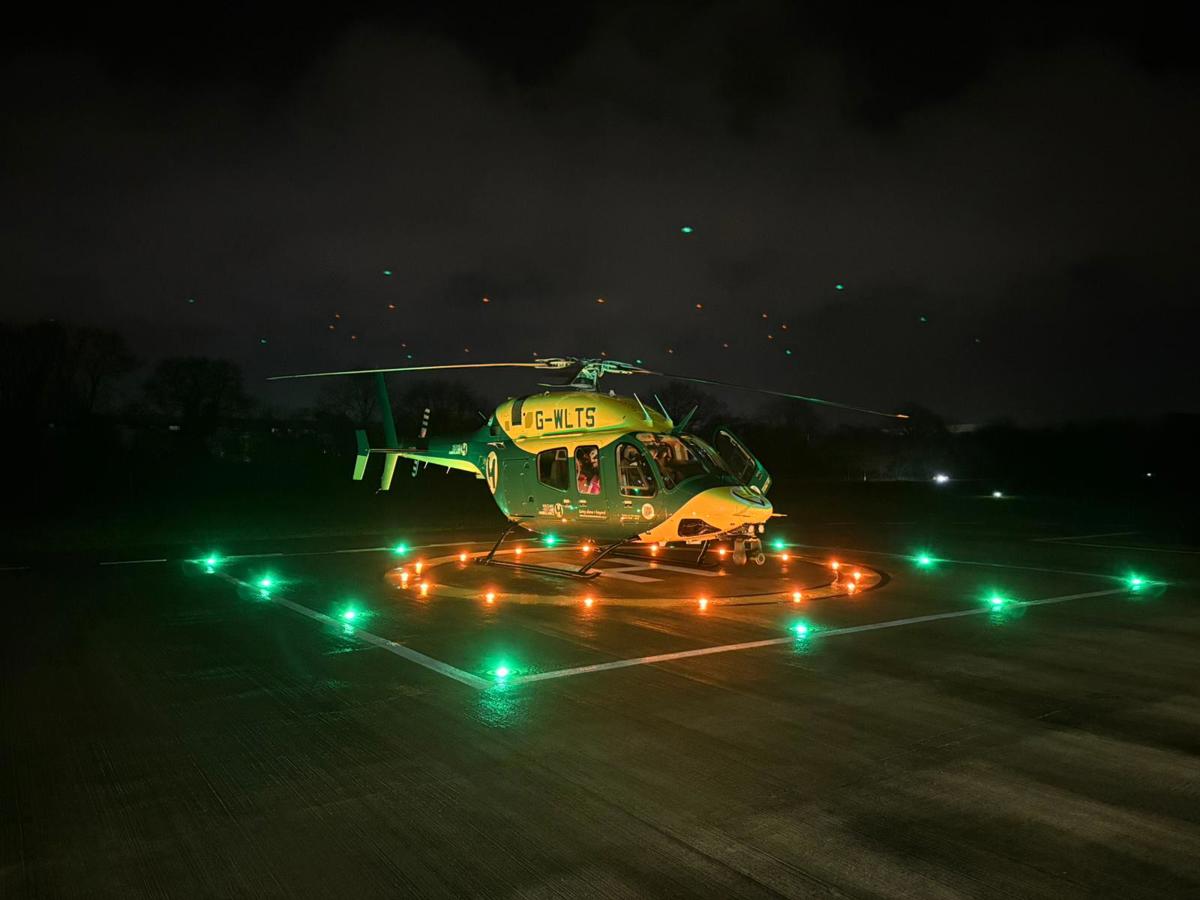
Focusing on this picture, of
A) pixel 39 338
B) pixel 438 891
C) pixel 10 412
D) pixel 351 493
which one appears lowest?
pixel 438 891

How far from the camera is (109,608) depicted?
10453mm

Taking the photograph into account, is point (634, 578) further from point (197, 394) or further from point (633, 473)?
point (197, 394)

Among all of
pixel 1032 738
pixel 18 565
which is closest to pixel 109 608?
pixel 18 565

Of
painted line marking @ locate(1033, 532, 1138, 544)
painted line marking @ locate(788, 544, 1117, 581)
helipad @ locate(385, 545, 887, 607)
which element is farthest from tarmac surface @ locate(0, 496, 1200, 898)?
painted line marking @ locate(1033, 532, 1138, 544)

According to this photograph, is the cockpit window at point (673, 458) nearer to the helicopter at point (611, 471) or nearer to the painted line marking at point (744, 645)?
the helicopter at point (611, 471)

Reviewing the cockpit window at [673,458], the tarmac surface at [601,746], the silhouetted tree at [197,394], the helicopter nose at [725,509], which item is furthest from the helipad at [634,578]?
the silhouetted tree at [197,394]

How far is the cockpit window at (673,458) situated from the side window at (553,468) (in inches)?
64.5

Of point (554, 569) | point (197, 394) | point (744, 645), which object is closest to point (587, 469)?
point (554, 569)

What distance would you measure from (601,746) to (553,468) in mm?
8917

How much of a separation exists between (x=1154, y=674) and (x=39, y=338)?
44.4 m

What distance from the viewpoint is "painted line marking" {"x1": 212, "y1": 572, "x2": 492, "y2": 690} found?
6.90 m

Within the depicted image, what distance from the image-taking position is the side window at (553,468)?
1380 centimetres

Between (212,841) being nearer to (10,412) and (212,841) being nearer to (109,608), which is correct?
(109,608)

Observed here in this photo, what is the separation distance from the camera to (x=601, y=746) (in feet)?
17.2
